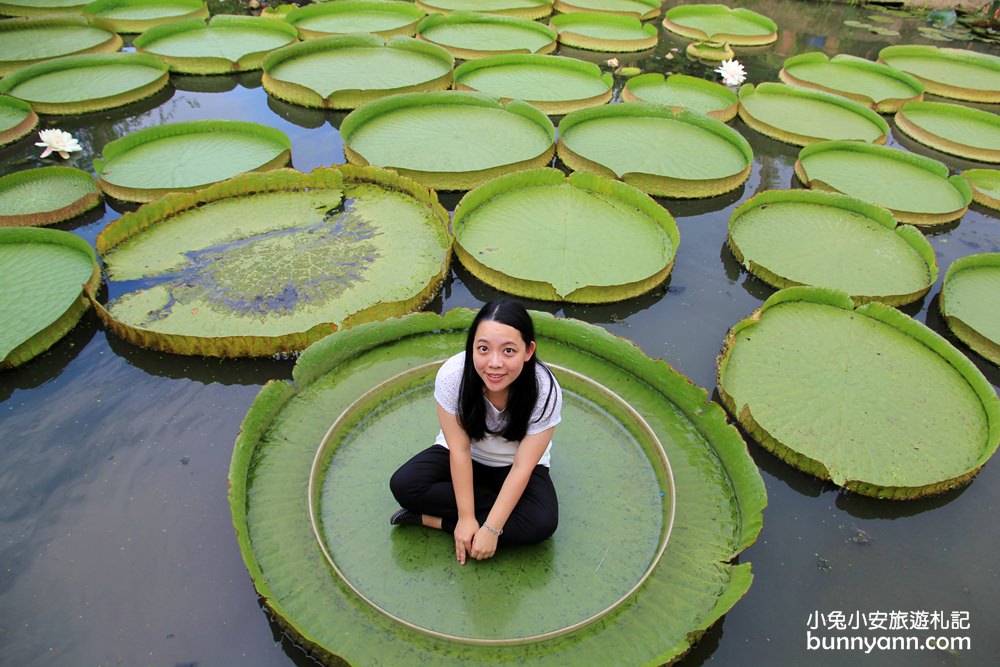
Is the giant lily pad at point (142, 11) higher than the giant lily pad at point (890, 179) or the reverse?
higher

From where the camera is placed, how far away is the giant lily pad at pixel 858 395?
103 inches

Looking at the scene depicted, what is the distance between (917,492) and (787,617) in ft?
2.80

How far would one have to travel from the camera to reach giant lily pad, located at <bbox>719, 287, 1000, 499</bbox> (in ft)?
8.61

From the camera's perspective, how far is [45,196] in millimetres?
3994

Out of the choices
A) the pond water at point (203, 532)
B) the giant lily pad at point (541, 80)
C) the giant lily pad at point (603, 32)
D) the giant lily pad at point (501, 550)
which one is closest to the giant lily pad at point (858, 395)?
the pond water at point (203, 532)

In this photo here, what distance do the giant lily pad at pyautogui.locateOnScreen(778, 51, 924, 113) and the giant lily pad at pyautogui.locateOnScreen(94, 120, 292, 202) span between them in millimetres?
5284

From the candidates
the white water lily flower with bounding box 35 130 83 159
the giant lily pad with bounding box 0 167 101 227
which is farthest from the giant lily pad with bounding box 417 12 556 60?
the giant lily pad with bounding box 0 167 101 227

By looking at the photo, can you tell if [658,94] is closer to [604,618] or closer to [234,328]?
[234,328]

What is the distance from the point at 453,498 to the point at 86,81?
5714 millimetres

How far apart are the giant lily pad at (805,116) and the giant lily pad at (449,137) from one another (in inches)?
83.6

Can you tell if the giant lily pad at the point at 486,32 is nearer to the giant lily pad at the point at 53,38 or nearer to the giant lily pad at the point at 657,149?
the giant lily pad at the point at 657,149

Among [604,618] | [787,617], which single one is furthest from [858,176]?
[604,618]

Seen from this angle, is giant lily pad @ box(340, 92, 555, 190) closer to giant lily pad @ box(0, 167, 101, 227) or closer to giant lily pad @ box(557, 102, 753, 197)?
giant lily pad @ box(557, 102, 753, 197)

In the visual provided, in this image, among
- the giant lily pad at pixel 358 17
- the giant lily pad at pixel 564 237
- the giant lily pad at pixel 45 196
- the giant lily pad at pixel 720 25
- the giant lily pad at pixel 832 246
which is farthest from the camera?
the giant lily pad at pixel 720 25
